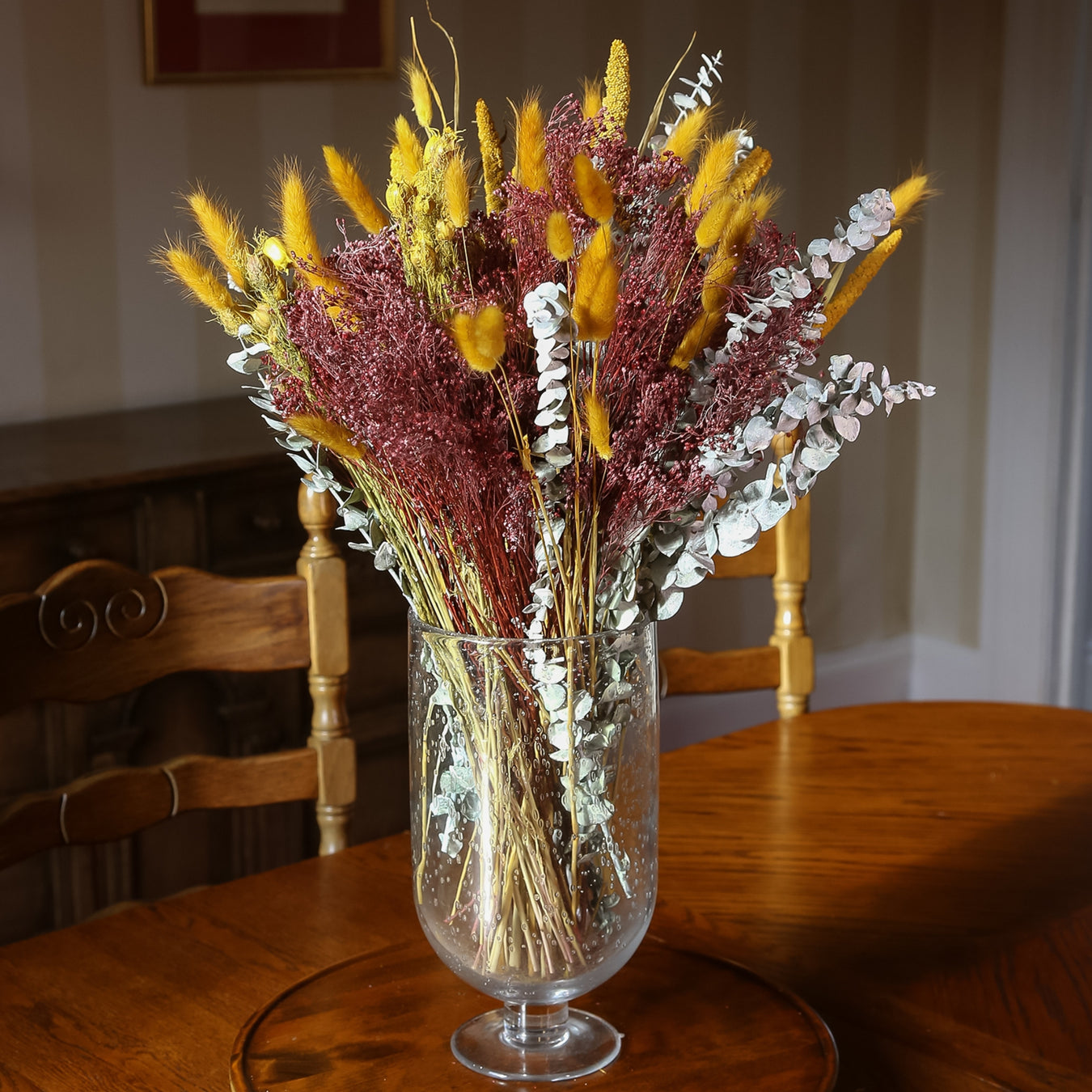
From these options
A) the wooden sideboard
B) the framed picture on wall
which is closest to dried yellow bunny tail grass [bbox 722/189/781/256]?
the wooden sideboard

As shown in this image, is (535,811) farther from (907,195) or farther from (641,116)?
(641,116)

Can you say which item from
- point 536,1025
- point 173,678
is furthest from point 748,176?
point 173,678

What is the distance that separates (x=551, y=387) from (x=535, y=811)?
A: 229 mm

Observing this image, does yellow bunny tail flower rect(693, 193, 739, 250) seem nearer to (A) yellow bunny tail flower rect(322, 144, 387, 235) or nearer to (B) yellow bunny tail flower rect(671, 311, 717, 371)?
(B) yellow bunny tail flower rect(671, 311, 717, 371)

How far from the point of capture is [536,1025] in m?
0.85

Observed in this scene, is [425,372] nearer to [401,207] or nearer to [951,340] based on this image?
[401,207]

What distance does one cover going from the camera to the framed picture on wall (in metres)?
2.36

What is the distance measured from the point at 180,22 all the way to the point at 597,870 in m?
1.98

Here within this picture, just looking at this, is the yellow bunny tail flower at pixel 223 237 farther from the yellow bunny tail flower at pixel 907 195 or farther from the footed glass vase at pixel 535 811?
the yellow bunny tail flower at pixel 907 195

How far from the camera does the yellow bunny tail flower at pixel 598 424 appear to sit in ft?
2.22

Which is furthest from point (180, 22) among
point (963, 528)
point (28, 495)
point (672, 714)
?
point (963, 528)

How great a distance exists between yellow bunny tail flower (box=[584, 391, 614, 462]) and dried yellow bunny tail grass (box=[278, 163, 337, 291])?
0.15 metres

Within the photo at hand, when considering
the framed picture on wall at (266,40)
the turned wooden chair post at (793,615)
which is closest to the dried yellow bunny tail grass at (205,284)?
the turned wooden chair post at (793,615)

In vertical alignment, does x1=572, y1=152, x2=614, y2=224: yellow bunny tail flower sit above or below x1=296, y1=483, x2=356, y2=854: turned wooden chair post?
above
